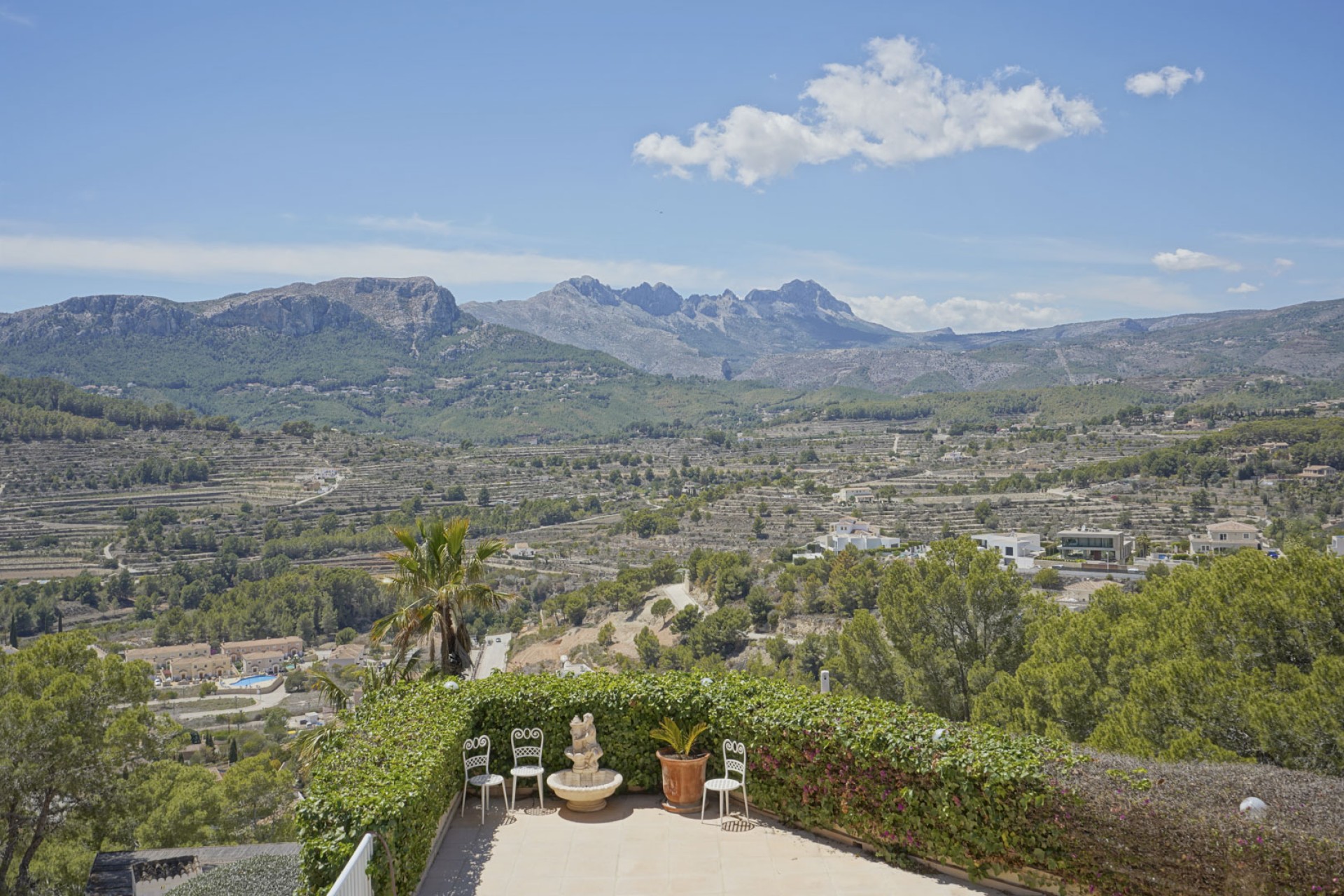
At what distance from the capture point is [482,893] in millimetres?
5992

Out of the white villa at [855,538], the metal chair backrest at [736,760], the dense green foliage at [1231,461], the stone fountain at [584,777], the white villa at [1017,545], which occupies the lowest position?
the white villa at [855,538]

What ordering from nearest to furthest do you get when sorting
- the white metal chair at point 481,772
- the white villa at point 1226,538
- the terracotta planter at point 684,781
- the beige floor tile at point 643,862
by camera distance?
the beige floor tile at point 643,862
the white metal chair at point 481,772
the terracotta planter at point 684,781
the white villa at point 1226,538

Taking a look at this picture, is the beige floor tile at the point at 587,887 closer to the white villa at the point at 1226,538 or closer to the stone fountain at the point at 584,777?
the stone fountain at the point at 584,777

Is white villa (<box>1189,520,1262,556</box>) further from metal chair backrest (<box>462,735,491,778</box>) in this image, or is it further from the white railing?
the white railing

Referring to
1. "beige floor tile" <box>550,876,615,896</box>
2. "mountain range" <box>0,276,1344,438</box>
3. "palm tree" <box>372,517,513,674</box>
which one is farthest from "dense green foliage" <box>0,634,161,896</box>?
"mountain range" <box>0,276,1344,438</box>

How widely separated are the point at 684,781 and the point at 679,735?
1.19 feet

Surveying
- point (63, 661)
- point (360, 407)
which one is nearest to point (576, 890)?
point (63, 661)

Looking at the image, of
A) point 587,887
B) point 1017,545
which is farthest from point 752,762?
point 1017,545

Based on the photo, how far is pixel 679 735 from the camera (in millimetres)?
7570

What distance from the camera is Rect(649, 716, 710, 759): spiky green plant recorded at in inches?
295

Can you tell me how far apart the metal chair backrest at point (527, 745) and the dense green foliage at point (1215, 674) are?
5208 mm

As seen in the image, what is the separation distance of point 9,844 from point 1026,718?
43.5 ft

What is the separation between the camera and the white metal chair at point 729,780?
707cm

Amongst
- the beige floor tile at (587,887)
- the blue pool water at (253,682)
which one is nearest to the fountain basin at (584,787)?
the beige floor tile at (587,887)
